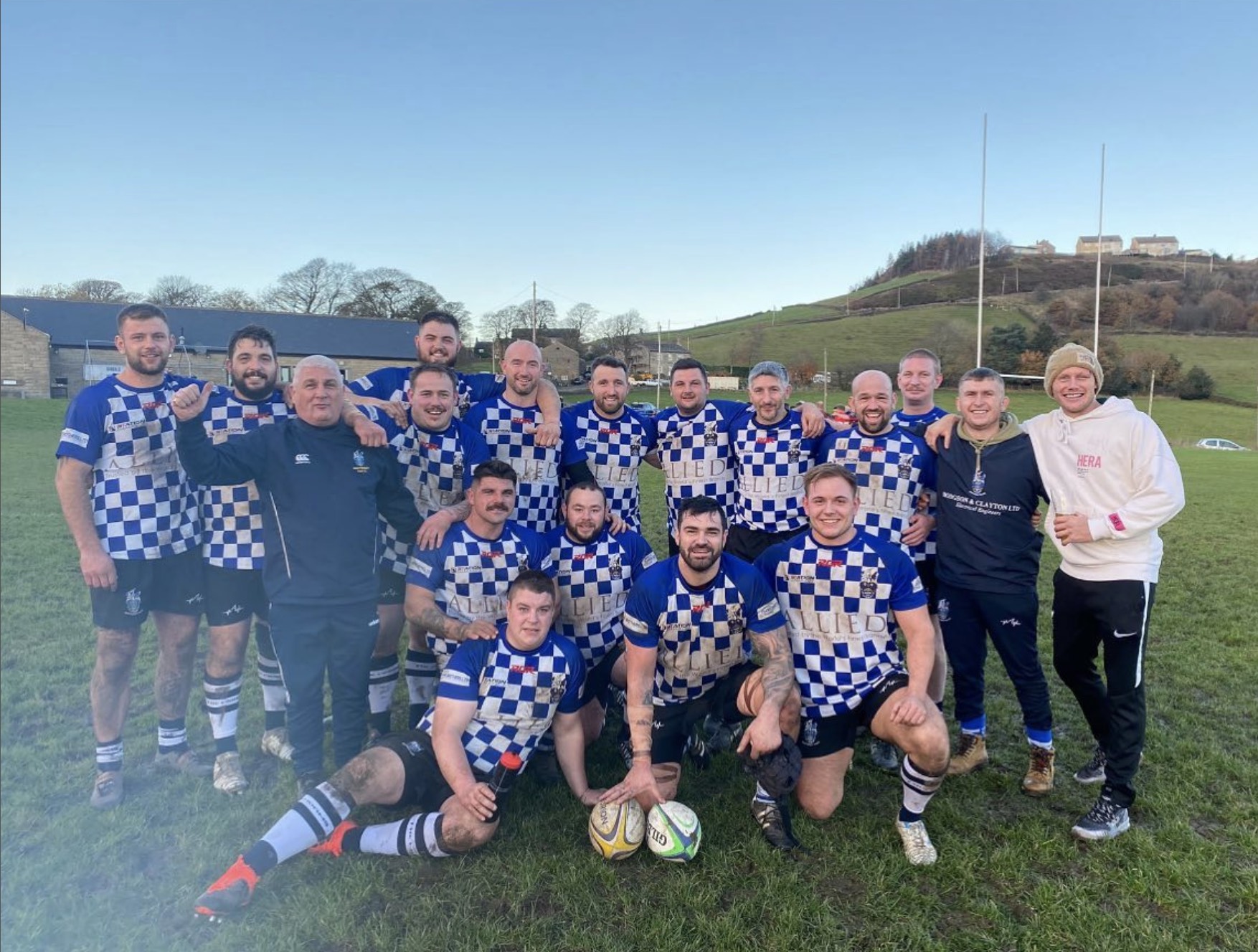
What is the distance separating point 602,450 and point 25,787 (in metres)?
3.72

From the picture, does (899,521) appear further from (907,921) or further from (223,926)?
(223,926)

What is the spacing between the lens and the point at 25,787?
3.85 meters

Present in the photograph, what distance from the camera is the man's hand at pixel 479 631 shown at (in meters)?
3.59

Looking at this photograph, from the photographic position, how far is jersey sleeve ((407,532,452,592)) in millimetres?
3930

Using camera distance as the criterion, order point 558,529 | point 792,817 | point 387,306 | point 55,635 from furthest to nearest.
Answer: point 387,306 → point 55,635 → point 558,529 → point 792,817

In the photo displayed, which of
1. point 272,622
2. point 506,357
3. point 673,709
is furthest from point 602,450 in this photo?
point 272,622

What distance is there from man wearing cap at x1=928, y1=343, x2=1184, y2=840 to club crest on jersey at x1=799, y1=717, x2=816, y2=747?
1.28 m

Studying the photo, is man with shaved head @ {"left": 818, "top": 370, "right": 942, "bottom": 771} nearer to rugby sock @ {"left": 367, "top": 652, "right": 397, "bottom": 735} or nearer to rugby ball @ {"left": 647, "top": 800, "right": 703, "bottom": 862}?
rugby ball @ {"left": 647, "top": 800, "right": 703, "bottom": 862}

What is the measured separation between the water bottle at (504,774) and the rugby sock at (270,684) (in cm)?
→ 173

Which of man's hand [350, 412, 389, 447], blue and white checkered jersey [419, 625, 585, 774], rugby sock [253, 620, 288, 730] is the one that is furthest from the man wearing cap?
rugby sock [253, 620, 288, 730]

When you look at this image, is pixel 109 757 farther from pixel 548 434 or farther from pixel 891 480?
pixel 891 480

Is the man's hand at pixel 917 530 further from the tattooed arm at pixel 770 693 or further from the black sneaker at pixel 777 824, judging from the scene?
the black sneaker at pixel 777 824

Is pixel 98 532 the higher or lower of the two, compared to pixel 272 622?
higher

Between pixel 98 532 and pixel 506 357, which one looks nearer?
pixel 98 532
